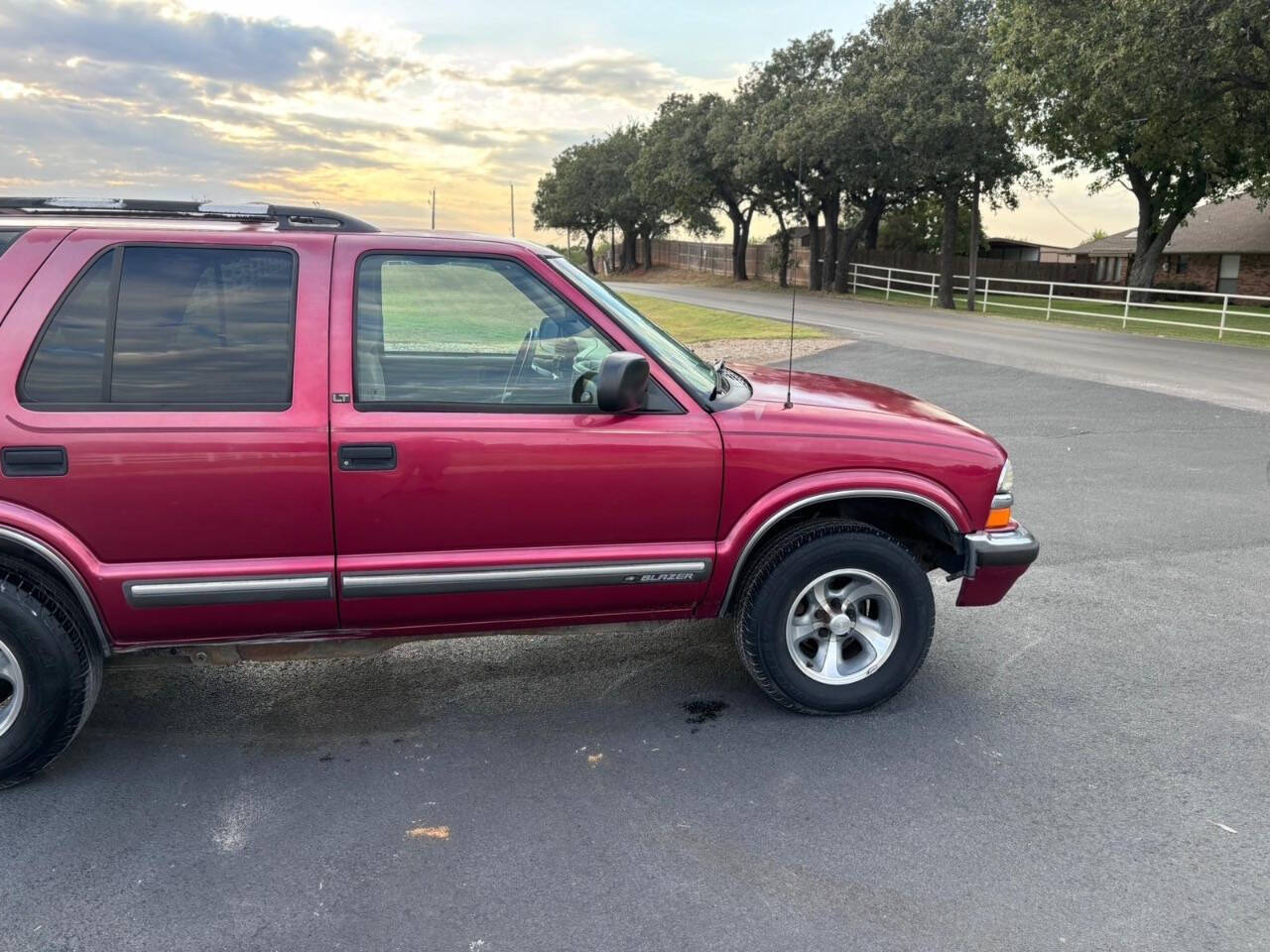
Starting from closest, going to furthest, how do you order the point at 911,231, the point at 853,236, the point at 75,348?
the point at 75,348 < the point at 853,236 < the point at 911,231

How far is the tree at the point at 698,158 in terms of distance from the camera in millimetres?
39375

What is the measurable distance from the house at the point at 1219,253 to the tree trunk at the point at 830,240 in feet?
45.4

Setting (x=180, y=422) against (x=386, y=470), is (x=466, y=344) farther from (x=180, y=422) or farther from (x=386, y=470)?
(x=180, y=422)

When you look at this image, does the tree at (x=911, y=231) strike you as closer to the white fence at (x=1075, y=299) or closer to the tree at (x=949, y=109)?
the white fence at (x=1075, y=299)

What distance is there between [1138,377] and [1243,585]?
9.17 meters

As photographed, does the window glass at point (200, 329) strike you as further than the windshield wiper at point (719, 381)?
No

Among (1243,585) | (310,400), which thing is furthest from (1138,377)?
(310,400)

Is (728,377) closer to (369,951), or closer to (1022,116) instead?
(369,951)

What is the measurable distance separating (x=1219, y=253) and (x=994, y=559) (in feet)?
154

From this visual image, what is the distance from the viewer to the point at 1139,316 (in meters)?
26.2

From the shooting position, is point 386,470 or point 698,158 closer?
point 386,470

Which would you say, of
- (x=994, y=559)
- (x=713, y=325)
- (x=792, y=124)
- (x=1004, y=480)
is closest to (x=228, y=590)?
(x=994, y=559)

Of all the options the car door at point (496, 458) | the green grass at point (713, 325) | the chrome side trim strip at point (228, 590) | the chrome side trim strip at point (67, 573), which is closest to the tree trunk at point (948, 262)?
the green grass at point (713, 325)

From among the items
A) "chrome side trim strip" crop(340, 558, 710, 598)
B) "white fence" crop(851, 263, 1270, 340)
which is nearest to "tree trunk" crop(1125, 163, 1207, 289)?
"white fence" crop(851, 263, 1270, 340)
